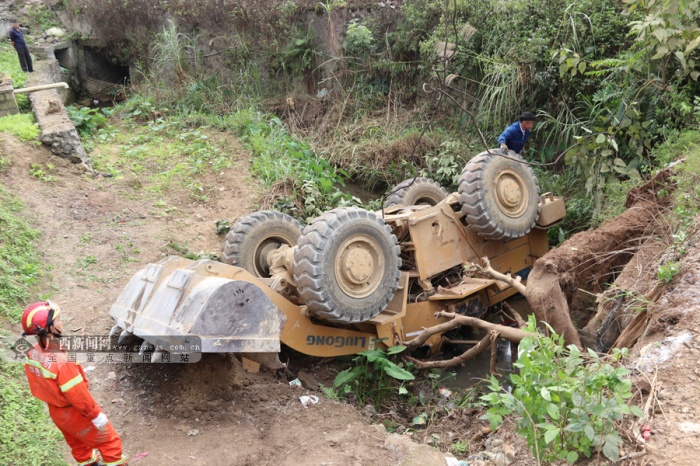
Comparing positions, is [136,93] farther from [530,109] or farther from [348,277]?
[348,277]

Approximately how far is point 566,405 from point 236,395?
2.94 m

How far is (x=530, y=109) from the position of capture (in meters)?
9.79

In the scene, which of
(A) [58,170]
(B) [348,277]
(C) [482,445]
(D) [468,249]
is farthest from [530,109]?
(A) [58,170]

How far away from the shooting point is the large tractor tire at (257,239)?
6492 mm

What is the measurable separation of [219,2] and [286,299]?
A: 9612mm

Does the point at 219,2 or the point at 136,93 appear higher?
the point at 219,2

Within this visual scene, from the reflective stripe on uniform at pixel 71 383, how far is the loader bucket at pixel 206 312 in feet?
2.62

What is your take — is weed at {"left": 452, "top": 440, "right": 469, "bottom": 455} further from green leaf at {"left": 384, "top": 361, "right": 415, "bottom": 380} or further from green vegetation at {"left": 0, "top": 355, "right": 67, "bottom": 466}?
green vegetation at {"left": 0, "top": 355, "right": 67, "bottom": 466}

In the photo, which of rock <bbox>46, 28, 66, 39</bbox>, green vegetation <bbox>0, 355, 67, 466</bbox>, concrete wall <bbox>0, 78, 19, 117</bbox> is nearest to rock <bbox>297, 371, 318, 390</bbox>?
green vegetation <bbox>0, 355, 67, 466</bbox>

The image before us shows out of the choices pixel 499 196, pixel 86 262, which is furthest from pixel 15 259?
pixel 499 196

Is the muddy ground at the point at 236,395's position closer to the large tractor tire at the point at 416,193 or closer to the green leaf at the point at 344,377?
the green leaf at the point at 344,377

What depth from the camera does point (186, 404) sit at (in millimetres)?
5043

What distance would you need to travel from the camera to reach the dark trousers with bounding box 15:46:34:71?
11938mm

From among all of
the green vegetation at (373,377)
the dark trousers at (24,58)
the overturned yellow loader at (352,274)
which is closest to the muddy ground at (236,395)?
the green vegetation at (373,377)
